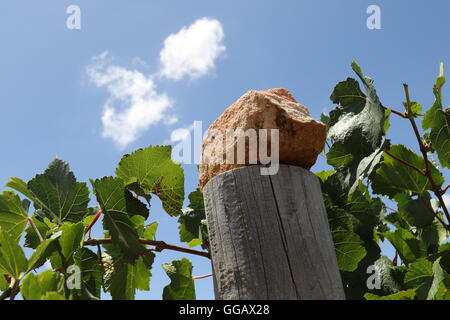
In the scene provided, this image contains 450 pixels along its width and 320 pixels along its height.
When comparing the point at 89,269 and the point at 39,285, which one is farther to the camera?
the point at 89,269

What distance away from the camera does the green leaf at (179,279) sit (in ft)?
5.66

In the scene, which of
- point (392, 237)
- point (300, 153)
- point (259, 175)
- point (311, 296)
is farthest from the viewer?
point (392, 237)

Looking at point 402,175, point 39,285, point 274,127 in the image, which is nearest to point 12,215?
point 39,285

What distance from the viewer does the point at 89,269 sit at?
5.35ft

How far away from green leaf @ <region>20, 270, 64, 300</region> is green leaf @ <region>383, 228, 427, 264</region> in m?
1.39

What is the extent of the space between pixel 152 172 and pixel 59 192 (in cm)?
32

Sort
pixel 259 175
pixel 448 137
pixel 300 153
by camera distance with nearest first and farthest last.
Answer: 1. pixel 259 175
2. pixel 300 153
3. pixel 448 137

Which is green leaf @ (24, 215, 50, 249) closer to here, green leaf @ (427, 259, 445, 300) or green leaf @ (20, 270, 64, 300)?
green leaf @ (20, 270, 64, 300)

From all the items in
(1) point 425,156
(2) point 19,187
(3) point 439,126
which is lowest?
(2) point 19,187

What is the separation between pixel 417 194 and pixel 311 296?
1123 millimetres

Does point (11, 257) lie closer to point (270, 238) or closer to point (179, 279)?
point (179, 279)

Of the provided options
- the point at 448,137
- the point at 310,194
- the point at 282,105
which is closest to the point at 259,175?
the point at 310,194

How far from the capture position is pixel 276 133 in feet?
4.46
